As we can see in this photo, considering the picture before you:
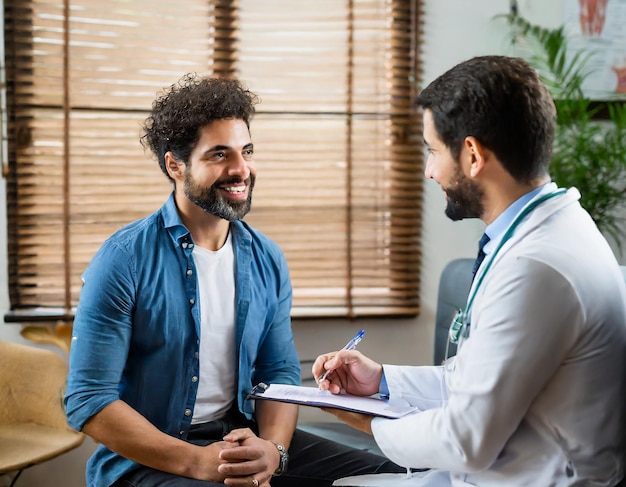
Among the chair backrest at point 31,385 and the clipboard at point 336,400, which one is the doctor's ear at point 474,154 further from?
the chair backrest at point 31,385

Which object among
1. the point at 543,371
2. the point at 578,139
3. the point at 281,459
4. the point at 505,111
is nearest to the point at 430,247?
the point at 578,139

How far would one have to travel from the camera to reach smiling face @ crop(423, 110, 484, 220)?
61.6 inches

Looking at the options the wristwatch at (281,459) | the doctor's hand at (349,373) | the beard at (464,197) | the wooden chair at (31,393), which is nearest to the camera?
the beard at (464,197)

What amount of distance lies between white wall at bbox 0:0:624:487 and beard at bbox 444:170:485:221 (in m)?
1.55

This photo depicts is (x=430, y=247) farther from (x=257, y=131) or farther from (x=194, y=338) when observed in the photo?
(x=194, y=338)

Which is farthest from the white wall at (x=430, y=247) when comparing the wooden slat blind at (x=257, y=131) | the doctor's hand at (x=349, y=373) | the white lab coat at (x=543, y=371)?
the white lab coat at (x=543, y=371)

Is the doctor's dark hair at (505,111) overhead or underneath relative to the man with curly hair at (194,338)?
overhead

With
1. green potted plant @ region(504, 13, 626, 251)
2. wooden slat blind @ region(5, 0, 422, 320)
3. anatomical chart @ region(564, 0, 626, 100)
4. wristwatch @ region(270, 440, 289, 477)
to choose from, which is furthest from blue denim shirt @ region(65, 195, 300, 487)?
anatomical chart @ region(564, 0, 626, 100)

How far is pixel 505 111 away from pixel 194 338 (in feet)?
3.25

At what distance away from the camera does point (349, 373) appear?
1.83m

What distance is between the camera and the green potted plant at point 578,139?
2.88 m

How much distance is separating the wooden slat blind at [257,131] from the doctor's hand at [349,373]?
1.28 m

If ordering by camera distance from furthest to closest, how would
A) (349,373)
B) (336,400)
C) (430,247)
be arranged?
(430,247)
(349,373)
(336,400)

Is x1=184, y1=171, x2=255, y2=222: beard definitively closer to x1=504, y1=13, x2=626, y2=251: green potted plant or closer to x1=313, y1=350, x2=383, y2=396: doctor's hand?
x1=313, y1=350, x2=383, y2=396: doctor's hand
